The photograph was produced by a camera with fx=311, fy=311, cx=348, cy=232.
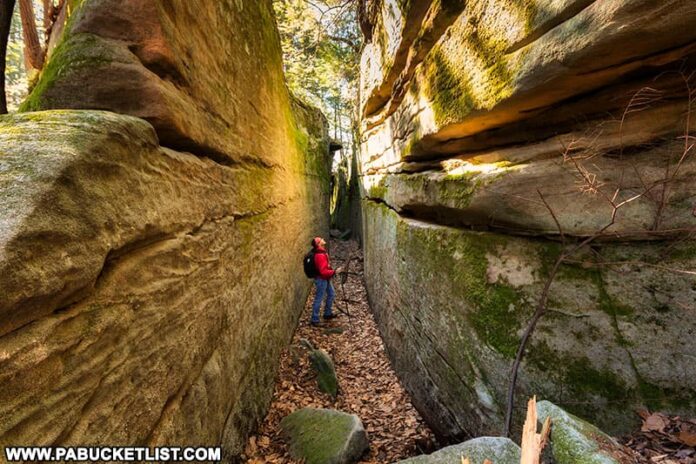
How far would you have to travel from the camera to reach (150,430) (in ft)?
6.78

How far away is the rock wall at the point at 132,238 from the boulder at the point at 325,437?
588 millimetres

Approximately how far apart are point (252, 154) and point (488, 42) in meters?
3.38

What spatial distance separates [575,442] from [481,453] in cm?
59

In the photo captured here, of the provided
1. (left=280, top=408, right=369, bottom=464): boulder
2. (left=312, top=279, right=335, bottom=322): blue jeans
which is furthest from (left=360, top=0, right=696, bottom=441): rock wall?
(left=312, top=279, right=335, bottom=322): blue jeans

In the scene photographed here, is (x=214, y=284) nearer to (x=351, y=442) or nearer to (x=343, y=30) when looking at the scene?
(x=351, y=442)

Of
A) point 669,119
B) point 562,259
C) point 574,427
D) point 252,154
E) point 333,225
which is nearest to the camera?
point 574,427

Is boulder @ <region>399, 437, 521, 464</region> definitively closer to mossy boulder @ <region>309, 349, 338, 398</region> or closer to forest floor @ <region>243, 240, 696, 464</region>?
forest floor @ <region>243, 240, 696, 464</region>

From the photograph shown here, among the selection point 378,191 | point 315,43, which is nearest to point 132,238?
point 378,191

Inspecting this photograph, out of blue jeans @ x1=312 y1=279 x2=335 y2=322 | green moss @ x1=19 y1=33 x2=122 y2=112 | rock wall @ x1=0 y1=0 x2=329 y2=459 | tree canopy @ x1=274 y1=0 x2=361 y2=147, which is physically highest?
tree canopy @ x1=274 y1=0 x2=361 y2=147

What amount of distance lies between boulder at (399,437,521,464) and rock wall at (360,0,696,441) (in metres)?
0.99

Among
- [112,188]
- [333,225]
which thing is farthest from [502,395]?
[333,225]

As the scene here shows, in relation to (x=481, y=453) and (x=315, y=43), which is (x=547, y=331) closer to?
(x=481, y=453)

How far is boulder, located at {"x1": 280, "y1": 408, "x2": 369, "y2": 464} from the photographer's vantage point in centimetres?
344

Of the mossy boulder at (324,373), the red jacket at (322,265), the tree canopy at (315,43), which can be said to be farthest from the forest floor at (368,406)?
the tree canopy at (315,43)
